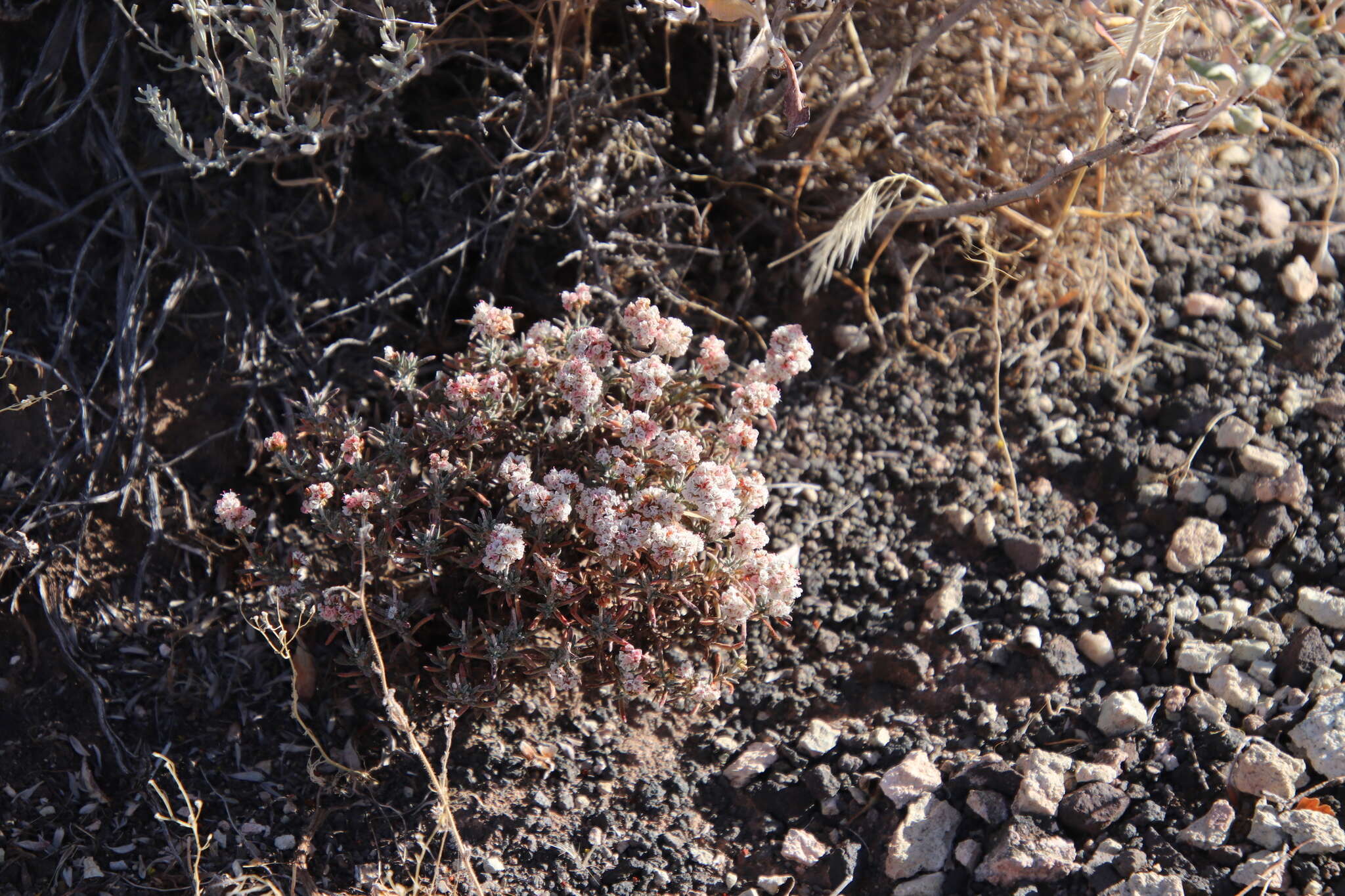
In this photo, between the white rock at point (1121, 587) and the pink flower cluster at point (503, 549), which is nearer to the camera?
the pink flower cluster at point (503, 549)

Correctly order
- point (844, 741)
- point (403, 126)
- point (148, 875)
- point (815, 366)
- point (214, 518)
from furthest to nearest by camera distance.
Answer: point (815, 366) < point (403, 126) < point (214, 518) < point (844, 741) < point (148, 875)

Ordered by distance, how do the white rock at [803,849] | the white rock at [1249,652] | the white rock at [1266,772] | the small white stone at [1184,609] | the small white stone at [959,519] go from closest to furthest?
1. the white rock at [1266,772]
2. the white rock at [803,849]
3. the white rock at [1249,652]
4. the small white stone at [1184,609]
5. the small white stone at [959,519]

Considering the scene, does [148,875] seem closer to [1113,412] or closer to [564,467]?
[564,467]

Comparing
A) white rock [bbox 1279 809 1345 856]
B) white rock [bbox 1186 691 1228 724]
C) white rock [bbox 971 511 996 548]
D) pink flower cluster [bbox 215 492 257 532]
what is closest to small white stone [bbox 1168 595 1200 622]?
white rock [bbox 1186 691 1228 724]

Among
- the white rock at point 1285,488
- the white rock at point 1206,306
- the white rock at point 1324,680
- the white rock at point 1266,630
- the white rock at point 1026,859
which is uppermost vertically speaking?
the white rock at point 1206,306

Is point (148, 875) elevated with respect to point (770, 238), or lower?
lower

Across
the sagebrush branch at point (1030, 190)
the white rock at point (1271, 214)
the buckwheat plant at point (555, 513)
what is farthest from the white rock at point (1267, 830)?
the white rock at point (1271, 214)

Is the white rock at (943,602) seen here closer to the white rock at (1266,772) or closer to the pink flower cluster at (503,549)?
the white rock at (1266,772)

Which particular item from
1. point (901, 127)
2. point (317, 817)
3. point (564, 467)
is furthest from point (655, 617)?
point (901, 127)
